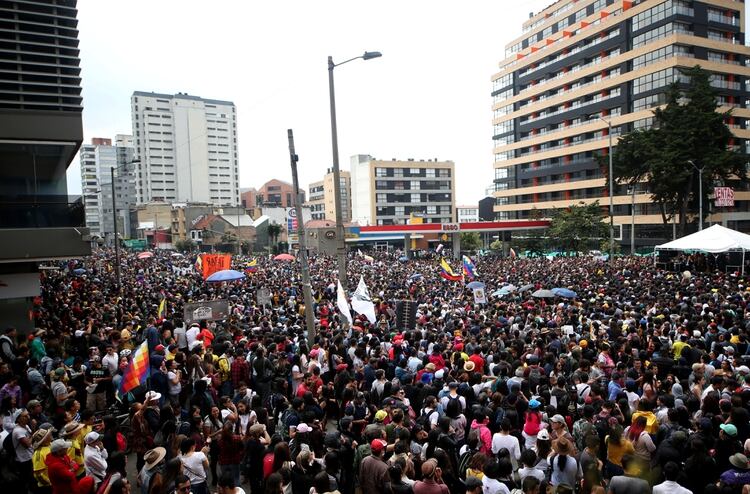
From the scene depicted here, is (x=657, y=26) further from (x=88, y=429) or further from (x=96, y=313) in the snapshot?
(x=88, y=429)

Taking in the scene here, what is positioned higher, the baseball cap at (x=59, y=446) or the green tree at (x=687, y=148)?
the green tree at (x=687, y=148)

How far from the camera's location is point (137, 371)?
8.37 metres

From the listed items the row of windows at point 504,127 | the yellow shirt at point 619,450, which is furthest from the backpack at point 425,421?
the row of windows at point 504,127

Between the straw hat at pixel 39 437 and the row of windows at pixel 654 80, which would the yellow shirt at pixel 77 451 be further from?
the row of windows at pixel 654 80

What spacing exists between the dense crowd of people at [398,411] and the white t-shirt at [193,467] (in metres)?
0.02

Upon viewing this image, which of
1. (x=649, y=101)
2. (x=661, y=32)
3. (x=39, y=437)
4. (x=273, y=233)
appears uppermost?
(x=661, y=32)

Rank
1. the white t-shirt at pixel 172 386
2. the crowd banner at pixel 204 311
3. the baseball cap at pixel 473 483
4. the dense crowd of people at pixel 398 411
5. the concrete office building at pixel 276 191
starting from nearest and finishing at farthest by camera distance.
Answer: the baseball cap at pixel 473 483 → the dense crowd of people at pixel 398 411 → the white t-shirt at pixel 172 386 → the crowd banner at pixel 204 311 → the concrete office building at pixel 276 191

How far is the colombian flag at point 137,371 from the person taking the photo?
8.36m

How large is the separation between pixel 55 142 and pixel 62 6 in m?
3.71

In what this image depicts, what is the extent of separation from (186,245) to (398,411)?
81.6 m

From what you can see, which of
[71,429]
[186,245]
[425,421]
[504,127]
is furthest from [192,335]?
[186,245]

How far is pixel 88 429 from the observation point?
6762 millimetres

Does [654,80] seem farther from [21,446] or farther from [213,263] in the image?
[21,446]

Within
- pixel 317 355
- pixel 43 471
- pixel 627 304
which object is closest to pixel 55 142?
pixel 317 355
